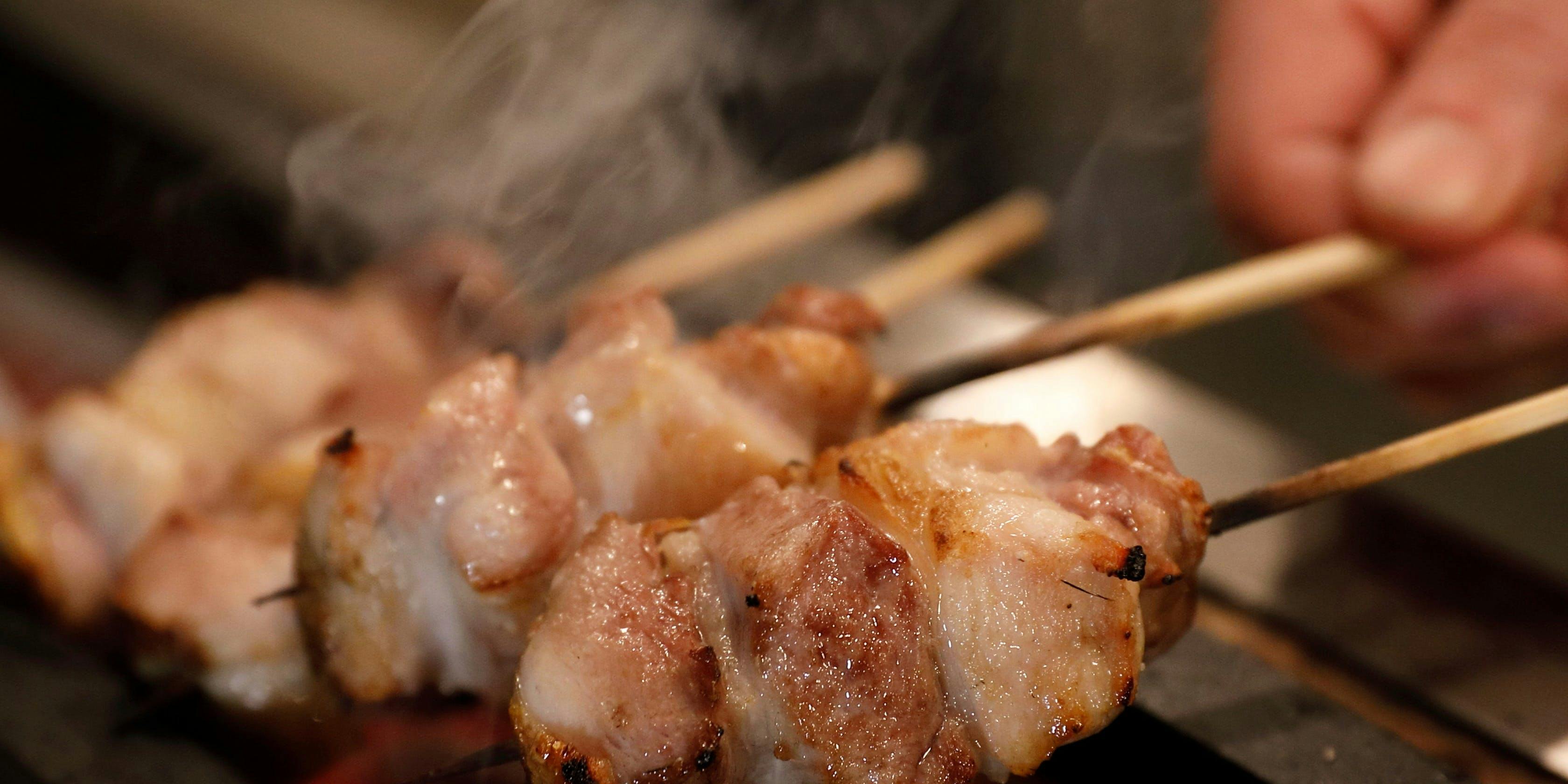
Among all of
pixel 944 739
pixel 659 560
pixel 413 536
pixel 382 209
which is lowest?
pixel 944 739

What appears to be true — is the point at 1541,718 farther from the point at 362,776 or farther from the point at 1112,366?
the point at 362,776

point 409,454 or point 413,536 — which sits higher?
point 409,454

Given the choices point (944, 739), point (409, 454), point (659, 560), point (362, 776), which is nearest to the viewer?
point (944, 739)

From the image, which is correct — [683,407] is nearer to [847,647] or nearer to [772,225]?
[847,647]

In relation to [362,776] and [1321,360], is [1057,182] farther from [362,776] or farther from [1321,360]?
[362,776]

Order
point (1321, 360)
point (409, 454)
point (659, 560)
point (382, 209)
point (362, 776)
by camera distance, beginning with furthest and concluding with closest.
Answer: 1. point (1321, 360)
2. point (382, 209)
3. point (362, 776)
4. point (409, 454)
5. point (659, 560)

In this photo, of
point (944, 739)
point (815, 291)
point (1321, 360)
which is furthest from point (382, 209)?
point (1321, 360)

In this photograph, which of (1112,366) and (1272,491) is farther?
(1112,366)

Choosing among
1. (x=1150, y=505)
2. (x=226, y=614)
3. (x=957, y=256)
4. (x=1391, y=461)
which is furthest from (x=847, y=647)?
(x=957, y=256)
